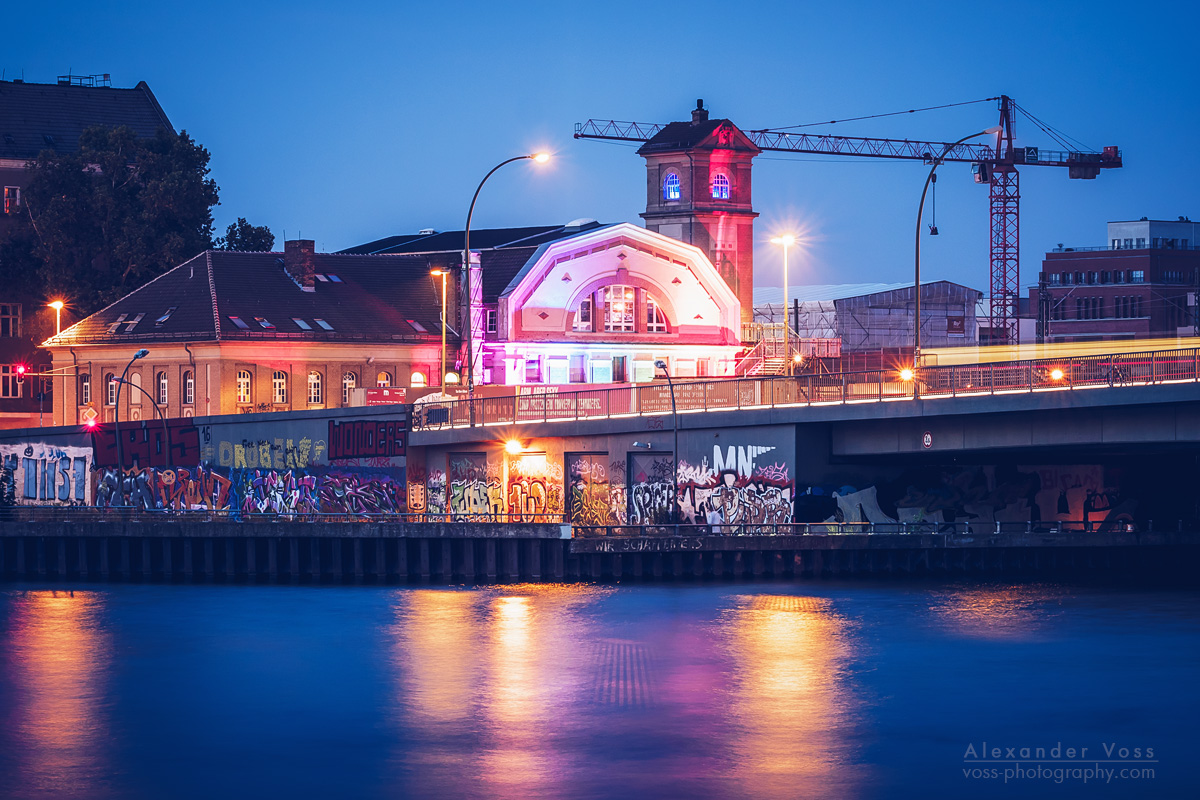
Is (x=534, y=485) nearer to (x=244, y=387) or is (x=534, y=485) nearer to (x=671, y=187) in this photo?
(x=244, y=387)

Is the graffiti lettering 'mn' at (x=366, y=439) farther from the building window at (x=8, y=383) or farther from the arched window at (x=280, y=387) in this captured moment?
the building window at (x=8, y=383)

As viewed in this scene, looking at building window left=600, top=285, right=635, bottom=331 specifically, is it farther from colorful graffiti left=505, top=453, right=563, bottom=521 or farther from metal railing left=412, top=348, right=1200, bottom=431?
colorful graffiti left=505, top=453, right=563, bottom=521

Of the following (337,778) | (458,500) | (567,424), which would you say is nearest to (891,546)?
(567,424)

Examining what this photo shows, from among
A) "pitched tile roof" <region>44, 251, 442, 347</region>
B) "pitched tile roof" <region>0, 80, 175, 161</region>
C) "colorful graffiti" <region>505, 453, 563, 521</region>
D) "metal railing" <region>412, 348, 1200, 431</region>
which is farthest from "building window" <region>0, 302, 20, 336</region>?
"colorful graffiti" <region>505, 453, 563, 521</region>

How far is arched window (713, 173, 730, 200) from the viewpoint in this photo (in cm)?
11819

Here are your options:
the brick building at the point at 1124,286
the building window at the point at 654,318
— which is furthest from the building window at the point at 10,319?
the brick building at the point at 1124,286

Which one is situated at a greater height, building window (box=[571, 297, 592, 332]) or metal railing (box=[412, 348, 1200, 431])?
building window (box=[571, 297, 592, 332])

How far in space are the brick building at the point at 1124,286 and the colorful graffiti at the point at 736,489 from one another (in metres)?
103

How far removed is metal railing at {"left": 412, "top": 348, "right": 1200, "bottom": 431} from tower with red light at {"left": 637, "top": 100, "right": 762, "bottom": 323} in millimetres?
45668

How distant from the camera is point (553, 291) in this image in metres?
91.7

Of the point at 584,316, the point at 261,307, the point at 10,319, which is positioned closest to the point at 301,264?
the point at 261,307

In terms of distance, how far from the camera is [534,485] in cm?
7138

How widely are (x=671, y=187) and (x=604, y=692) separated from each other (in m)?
80.0

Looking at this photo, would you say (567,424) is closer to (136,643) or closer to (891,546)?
(891,546)
